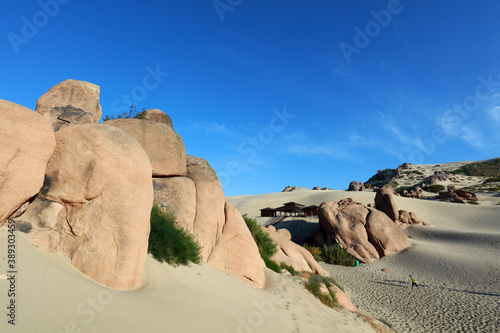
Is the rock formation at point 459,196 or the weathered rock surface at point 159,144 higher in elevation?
the rock formation at point 459,196

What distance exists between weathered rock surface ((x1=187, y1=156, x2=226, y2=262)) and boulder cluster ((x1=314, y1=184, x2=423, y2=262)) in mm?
19516

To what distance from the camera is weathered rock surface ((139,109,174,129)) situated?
12297mm

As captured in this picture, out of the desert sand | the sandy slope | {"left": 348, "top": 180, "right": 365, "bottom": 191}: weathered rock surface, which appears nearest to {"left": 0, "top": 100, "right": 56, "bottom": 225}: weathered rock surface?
the sandy slope

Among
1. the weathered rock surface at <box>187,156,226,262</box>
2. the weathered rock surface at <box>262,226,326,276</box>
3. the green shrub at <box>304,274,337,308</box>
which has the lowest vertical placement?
the green shrub at <box>304,274,337,308</box>

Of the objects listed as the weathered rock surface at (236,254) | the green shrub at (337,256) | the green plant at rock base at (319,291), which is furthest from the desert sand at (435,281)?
the weathered rock surface at (236,254)

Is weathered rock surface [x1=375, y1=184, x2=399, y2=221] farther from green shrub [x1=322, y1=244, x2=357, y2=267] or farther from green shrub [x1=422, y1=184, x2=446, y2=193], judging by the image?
green shrub [x1=422, y1=184, x2=446, y2=193]

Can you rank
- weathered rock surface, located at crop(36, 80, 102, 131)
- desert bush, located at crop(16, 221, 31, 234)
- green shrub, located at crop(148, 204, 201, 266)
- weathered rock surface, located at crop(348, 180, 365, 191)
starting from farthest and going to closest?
weathered rock surface, located at crop(348, 180, 365, 191)
weathered rock surface, located at crop(36, 80, 102, 131)
green shrub, located at crop(148, 204, 201, 266)
desert bush, located at crop(16, 221, 31, 234)

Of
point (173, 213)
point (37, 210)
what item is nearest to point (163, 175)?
point (173, 213)

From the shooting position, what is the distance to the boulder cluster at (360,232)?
2748 cm

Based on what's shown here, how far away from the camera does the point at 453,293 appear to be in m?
16.9

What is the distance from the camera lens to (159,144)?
10.8m

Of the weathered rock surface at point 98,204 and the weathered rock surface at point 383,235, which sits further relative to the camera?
the weathered rock surface at point 383,235

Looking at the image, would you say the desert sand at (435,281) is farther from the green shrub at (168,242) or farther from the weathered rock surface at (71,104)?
the weathered rock surface at (71,104)

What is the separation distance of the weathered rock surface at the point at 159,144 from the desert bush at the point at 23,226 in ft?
16.4
